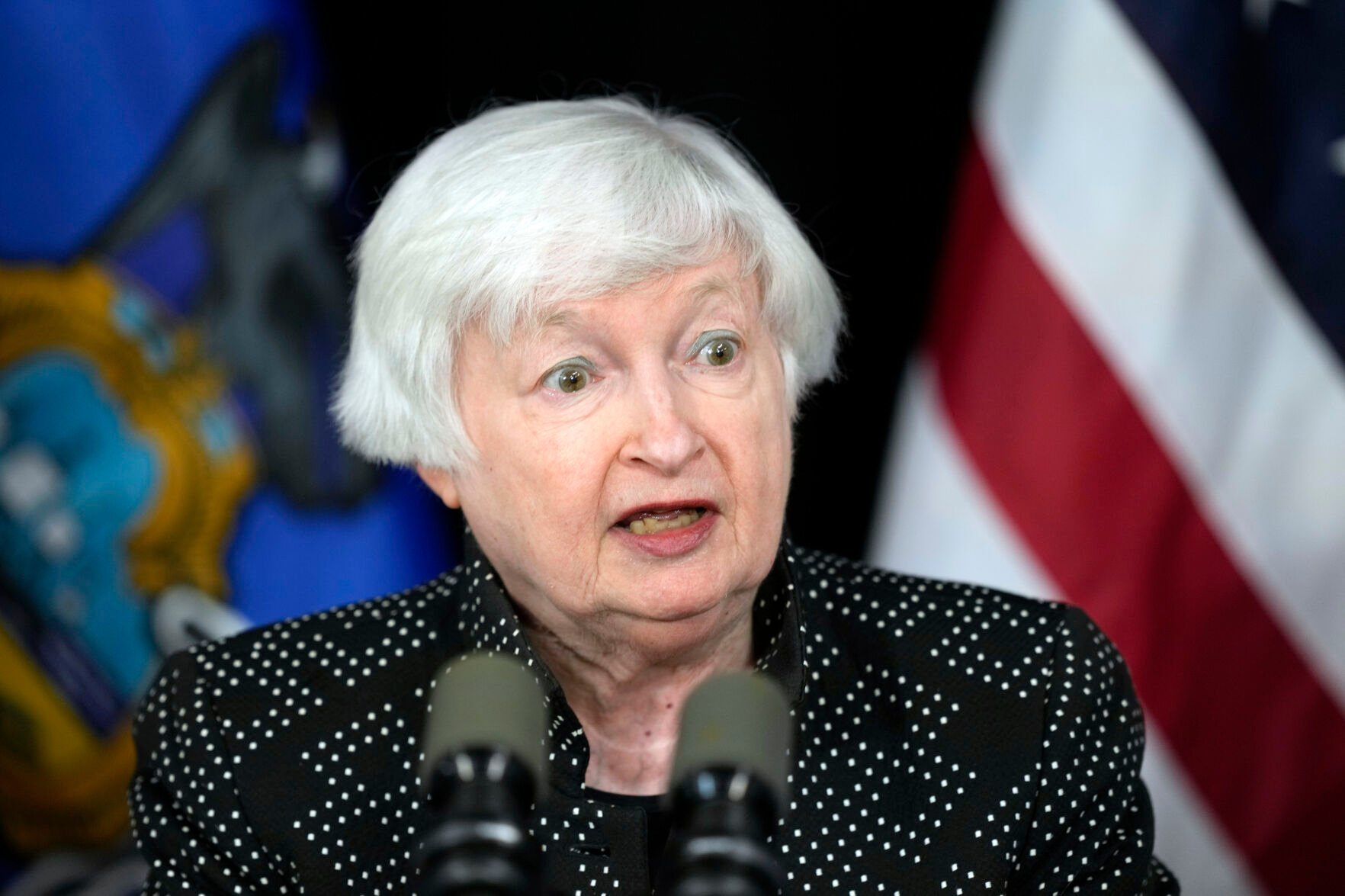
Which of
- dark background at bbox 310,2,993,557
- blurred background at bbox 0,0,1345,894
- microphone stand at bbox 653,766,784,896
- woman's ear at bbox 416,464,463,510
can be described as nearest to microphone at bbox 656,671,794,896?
microphone stand at bbox 653,766,784,896

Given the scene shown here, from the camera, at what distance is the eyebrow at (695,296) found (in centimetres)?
156

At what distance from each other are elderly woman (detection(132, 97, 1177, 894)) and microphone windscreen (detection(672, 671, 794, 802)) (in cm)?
53

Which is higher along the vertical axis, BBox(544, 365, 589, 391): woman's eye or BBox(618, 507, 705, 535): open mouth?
BBox(544, 365, 589, 391): woman's eye

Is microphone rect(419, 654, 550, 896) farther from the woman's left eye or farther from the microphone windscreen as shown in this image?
the woman's left eye

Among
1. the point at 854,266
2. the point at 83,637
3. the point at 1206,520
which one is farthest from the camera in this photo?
the point at 854,266

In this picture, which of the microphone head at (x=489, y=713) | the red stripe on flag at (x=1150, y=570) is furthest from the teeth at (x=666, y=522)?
the red stripe on flag at (x=1150, y=570)

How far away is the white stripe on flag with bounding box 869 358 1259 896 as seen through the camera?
8.25 ft

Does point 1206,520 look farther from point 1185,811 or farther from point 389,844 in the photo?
point 389,844

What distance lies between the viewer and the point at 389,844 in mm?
1732

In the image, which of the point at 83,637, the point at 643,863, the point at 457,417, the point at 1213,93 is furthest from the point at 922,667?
the point at 83,637

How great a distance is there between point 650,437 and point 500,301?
0.69ft

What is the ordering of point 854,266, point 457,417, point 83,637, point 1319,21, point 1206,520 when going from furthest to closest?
point 854,266 → point 83,637 → point 1206,520 → point 1319,21 → point 457,417

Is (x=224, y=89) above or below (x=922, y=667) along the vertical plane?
above

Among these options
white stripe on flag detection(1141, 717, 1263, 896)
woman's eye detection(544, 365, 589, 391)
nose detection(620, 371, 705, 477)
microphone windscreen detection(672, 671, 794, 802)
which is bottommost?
white stripe on flag detection(1141, 717, 1263, 896)
